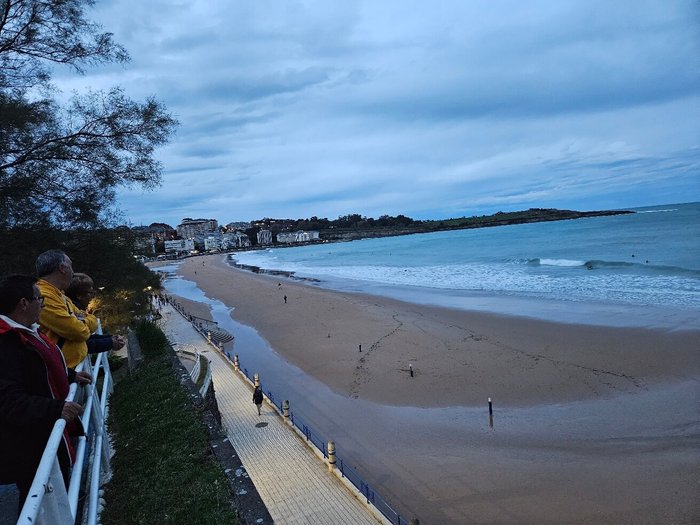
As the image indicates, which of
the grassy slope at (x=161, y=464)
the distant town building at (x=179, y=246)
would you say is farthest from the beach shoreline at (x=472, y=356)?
the distant town building at (x=179, y=246)

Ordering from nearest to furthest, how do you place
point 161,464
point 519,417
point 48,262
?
point 48,262 < point 161,464 < point 519,417

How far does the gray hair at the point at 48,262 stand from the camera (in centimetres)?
354

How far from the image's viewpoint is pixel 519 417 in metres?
12.9

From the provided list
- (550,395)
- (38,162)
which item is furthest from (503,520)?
(38,162)

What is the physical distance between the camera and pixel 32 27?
6.61m

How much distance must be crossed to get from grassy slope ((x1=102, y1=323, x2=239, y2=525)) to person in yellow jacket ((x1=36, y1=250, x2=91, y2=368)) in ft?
6.81

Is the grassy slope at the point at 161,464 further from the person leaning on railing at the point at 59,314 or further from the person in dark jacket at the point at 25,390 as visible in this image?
the person in dark jacket at the point at 25,390

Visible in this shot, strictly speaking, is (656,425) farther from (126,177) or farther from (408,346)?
(126,177)

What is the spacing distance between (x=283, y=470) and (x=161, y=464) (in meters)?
5.04

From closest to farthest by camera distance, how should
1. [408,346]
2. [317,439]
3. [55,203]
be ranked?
[55,203]
[317,439]
[408,346]

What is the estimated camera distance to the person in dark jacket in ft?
6.79

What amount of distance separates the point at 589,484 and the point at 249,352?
16893 millimetres

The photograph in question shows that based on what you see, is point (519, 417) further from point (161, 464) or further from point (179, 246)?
point (179, 246)

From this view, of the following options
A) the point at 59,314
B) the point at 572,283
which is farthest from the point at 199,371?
the point at 572,283
